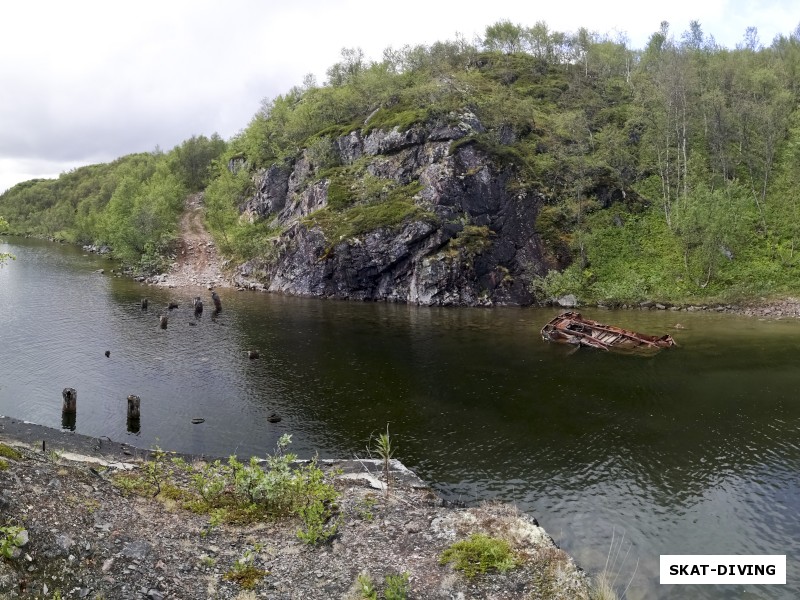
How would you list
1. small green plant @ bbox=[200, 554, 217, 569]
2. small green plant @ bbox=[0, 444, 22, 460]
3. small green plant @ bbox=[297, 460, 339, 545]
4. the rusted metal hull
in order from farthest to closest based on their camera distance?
the rusted metal hull < small green plant @ bbox=[0, 444, 22, 460] < small green plant @ bbox=[297, 460, 339, 545] < small green plant @ bbox=[200, 554, 217, 569]

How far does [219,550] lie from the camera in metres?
15.2

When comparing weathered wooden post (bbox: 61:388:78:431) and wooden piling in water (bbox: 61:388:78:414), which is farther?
wooden piling in water (bbox: 61:388:78:414)

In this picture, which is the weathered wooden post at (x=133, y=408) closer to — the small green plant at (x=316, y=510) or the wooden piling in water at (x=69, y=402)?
the wooden piling in water at (x=69, y=402)

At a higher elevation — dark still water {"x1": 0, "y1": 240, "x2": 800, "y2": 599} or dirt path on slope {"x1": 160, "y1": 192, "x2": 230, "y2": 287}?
dirt path on slope {"x1": 160, "y1": 192, "x2": 230, "y2": 287}

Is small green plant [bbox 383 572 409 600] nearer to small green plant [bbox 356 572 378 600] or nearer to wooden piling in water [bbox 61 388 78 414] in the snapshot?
small green plant [bbox 356 572 378 600]

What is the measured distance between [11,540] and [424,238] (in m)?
65.9

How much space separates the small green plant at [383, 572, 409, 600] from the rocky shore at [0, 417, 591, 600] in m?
0.04

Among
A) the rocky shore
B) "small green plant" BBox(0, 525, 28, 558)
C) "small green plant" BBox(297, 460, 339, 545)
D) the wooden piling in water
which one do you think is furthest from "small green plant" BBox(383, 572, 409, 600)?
the wooden piling in water

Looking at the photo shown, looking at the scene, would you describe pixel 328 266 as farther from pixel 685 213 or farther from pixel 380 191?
pixel 685 213

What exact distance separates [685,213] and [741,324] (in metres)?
22.2

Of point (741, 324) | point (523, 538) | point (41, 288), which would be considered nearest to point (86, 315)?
point (41, 288)

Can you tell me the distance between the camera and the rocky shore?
→ 12562mm

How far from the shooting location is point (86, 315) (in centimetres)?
5891

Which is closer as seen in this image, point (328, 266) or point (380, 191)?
point (328, 266)
